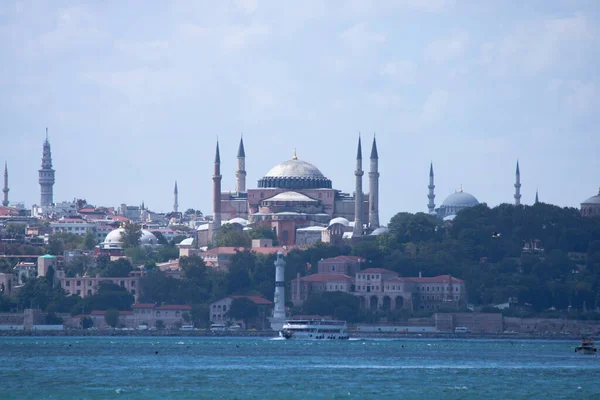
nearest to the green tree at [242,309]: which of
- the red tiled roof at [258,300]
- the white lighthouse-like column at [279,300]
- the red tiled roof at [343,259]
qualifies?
the red tiled roof at [258,300]

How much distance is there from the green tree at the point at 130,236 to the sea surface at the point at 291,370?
131 ft

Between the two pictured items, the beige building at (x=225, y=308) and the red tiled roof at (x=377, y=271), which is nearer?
the beige building at (x=225, y=308)

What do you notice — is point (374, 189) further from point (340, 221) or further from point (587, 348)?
point (587, 348)

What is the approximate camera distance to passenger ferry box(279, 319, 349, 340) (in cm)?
10325

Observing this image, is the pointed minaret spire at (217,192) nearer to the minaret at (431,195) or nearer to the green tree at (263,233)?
the green tree at (263,233)

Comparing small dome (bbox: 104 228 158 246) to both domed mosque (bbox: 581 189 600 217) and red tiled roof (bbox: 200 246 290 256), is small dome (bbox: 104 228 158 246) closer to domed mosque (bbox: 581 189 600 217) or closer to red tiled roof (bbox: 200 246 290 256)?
red tiled roof (bbox: 200 246 290 256)

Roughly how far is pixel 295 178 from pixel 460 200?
3917 cm

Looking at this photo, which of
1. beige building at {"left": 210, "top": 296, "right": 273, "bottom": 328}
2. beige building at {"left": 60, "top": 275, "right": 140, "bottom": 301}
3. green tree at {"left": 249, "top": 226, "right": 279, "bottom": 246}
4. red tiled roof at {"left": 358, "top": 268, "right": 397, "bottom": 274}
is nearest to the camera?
beige building at {"left": 210, "top": 296, "right": 273, "bottom": 328}

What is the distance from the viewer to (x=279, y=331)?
108562 mm

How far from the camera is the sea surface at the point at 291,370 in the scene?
63219 mm

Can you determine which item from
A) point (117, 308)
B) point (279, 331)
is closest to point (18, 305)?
point (117, 308)

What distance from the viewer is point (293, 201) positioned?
140 m

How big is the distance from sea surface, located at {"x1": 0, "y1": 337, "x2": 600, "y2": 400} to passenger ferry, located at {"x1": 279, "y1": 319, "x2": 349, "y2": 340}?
2.74m

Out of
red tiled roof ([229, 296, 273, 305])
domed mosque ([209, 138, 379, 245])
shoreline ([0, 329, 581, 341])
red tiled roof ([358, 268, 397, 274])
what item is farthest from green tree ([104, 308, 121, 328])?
domed mosque ([209, 138, 379, 245])
